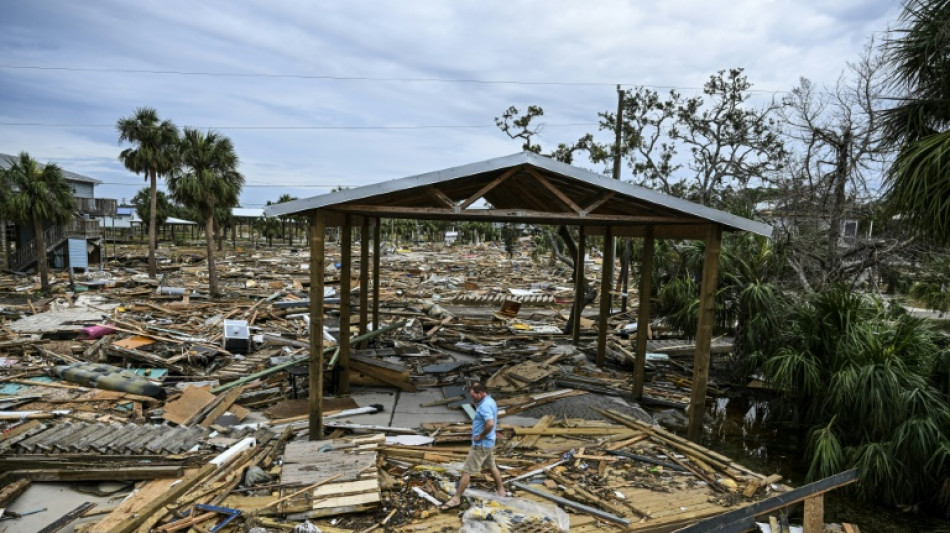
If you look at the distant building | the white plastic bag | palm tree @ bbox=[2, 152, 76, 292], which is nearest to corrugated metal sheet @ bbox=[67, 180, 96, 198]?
the distant building

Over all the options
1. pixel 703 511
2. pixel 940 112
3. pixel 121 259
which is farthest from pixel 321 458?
pixel 121 259

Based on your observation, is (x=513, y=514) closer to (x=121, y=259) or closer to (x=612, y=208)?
(x=612, y=208)

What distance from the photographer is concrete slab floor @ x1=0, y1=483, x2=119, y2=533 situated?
5.72 metres

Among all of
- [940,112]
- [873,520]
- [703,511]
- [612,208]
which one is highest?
[940,112]

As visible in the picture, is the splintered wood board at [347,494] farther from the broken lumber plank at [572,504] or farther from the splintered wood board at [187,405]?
the splintered wood board at [187,405]

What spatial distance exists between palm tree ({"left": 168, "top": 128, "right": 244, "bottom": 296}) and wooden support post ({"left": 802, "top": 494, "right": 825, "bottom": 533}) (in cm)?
2286

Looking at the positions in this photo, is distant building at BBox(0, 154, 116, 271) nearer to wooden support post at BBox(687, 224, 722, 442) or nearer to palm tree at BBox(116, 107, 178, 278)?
palm tree at BBox(116, 107, 178, 278)

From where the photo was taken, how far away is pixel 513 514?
5.90m

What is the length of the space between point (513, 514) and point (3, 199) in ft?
101

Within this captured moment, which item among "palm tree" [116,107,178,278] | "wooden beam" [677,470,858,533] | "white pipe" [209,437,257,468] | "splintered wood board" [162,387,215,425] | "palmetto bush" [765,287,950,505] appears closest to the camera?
"wooden beam" [677,470,858,533]

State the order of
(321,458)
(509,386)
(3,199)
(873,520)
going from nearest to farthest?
(321,458)
(873,520)
(509,386)
(3,199)

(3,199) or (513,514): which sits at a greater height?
(3,199)

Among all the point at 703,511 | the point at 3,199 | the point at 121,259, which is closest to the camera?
the point at 703,511

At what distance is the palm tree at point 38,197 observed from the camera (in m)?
22.7
